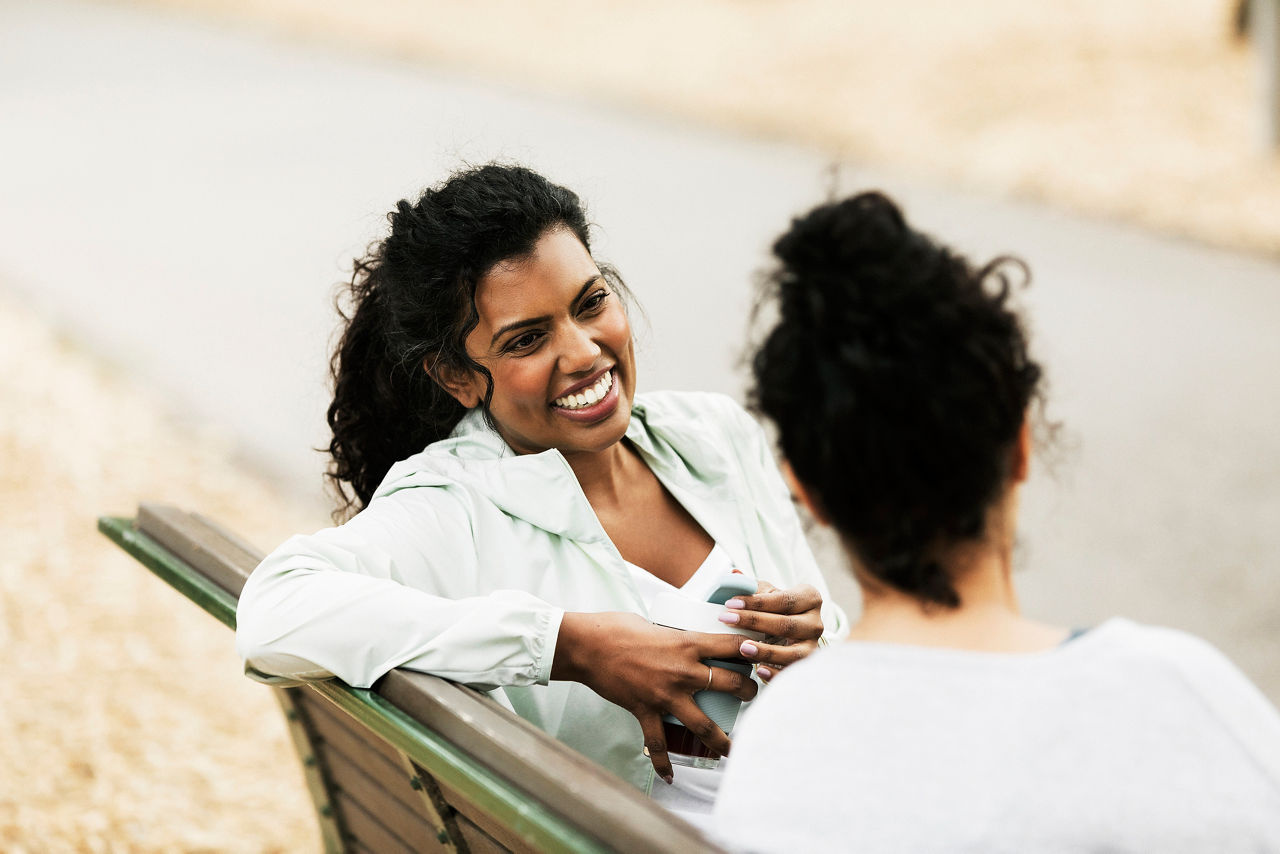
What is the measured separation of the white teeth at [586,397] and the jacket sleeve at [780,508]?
329 millimetres

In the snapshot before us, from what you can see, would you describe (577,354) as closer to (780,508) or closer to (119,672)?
(780,508)

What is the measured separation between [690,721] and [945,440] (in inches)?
30.0

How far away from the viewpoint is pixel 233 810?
357 centimetres

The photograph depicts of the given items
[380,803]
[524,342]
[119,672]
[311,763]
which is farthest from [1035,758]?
[119,672]

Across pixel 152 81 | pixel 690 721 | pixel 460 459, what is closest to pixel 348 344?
pixel 460 459

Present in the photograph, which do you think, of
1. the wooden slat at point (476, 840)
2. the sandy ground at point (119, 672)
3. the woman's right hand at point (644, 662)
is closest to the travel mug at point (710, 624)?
the woman's right hand at point (644, 662)

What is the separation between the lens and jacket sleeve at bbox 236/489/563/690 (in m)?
1.82

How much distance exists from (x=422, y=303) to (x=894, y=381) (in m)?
1.11

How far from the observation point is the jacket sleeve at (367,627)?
182 centimetres

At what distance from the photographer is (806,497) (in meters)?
1.40

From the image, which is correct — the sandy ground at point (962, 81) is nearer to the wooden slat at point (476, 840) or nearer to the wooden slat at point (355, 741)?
the wooden slat at point (355, 741)

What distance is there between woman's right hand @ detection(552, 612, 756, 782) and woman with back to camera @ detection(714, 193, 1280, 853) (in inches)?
19.9

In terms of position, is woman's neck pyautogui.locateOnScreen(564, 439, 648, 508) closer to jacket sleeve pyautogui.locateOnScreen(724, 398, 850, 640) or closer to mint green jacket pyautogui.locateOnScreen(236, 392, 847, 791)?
mint green jacket pyautogui.locateOnScreen(236, 392, 847, 791)

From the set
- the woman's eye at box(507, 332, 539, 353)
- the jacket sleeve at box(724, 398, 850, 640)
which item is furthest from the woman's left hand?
the woman's eye at box(507, 332, 539, 353)
